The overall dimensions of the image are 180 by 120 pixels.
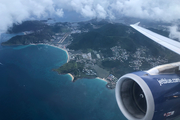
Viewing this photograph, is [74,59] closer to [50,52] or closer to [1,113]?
[50,52]

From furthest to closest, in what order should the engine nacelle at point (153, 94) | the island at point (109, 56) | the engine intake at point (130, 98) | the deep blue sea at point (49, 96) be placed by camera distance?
the island at point (109, 56) < the deep blue sea at point (49, 96) < the engine intake at point (130, 98) < the engine nacelle at point (153, 94)

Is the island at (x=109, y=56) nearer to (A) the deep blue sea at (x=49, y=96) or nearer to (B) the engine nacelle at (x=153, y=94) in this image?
(A) the deep blue sea at (x=49, y=96)

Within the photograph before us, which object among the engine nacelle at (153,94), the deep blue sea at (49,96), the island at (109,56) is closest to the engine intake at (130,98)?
the engine nacelle at (153,94)

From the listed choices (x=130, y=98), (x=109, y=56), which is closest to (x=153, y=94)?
(x=130, y=98)

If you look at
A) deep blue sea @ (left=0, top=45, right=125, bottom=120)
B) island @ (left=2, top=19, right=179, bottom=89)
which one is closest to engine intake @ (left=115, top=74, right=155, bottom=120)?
deep blue sea @ (left=0, top=45, right=125, bottom=120)

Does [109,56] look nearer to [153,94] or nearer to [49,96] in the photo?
[49,96]

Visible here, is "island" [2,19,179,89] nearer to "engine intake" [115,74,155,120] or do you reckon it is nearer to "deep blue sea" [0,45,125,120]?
"deep blue sea" [0,45,125,120]

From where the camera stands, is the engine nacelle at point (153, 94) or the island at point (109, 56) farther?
the island at point (109, 56)
